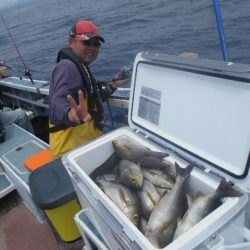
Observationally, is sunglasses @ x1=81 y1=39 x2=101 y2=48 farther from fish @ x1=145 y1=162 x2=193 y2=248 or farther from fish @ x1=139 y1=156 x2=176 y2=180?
fish @ x1=145 y1=162 x2=193 y2=248

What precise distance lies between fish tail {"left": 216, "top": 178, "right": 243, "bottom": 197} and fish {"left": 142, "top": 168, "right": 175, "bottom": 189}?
334 mm

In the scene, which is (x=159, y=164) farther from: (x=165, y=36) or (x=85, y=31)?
(x=165, y=36)

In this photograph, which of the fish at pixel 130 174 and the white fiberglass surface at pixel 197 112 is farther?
the fish at pixel 130 174

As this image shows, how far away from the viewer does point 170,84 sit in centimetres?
195

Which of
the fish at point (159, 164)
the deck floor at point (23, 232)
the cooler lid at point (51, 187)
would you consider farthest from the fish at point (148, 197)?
the deck floor at point (23, 232)

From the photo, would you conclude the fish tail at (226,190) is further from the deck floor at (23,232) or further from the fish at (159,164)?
the deck floor at (23,232)

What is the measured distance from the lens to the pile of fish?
4.76 feet

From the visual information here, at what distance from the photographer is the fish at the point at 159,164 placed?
6.14 ft

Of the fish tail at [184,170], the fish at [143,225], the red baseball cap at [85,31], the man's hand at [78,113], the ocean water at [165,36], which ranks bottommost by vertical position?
the ocean water at [165,36]

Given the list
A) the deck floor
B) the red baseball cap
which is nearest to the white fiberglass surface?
the red baseball cap

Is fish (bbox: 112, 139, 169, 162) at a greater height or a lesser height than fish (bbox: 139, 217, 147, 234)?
greater

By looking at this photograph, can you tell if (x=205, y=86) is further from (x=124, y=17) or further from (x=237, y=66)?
(x=124, y=17)

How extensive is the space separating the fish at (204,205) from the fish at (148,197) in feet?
0.76

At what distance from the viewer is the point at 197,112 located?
175cm
